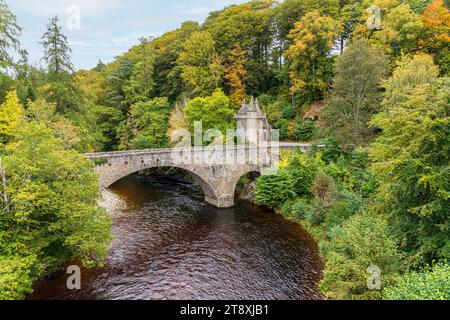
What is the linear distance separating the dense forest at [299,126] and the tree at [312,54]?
0.20m

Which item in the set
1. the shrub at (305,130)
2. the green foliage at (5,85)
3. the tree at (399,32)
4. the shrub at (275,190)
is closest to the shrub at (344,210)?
the shrub at (275,190)

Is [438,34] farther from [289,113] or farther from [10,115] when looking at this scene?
[10,115]

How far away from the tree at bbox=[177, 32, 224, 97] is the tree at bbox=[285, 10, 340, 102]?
11598 mm

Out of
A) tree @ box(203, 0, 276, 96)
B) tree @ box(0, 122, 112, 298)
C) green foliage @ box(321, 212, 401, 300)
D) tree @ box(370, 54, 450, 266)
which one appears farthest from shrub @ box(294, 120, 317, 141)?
tree @ box(0, 122, 112, 298)

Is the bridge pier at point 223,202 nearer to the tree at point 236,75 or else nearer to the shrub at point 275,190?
the shrub at point 275,190

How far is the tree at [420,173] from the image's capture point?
15.0 metres

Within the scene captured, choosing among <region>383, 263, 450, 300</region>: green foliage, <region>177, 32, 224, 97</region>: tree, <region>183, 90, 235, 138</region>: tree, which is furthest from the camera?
<region>177, 32, 224, 97</region>: tree

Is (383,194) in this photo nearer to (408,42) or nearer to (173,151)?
(173,151)

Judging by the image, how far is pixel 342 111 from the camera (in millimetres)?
33969

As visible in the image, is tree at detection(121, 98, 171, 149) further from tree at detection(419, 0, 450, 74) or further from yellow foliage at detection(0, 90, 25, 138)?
tree at detection(419, 0, 450, 74)

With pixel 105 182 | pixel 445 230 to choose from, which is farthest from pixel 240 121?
pixel 445 230

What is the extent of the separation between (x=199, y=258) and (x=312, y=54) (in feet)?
109

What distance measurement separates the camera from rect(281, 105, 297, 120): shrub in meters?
47.0

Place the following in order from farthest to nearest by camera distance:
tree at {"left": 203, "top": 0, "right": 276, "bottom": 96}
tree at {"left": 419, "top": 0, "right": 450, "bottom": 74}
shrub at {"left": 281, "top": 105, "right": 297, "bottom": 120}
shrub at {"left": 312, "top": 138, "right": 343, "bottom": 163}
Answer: tree at {"left": 203, "top": 0, "right": 276, "bottom": 96} < shrub at {"left": 281, "top": 105, "right": 297, "bottom": 120} < tree at {"left": 419, "top": 0, "right": 450, "bottom": 74} < shrub at {"left": 312, "top": 138, "right": 343, "bottom": 163}
